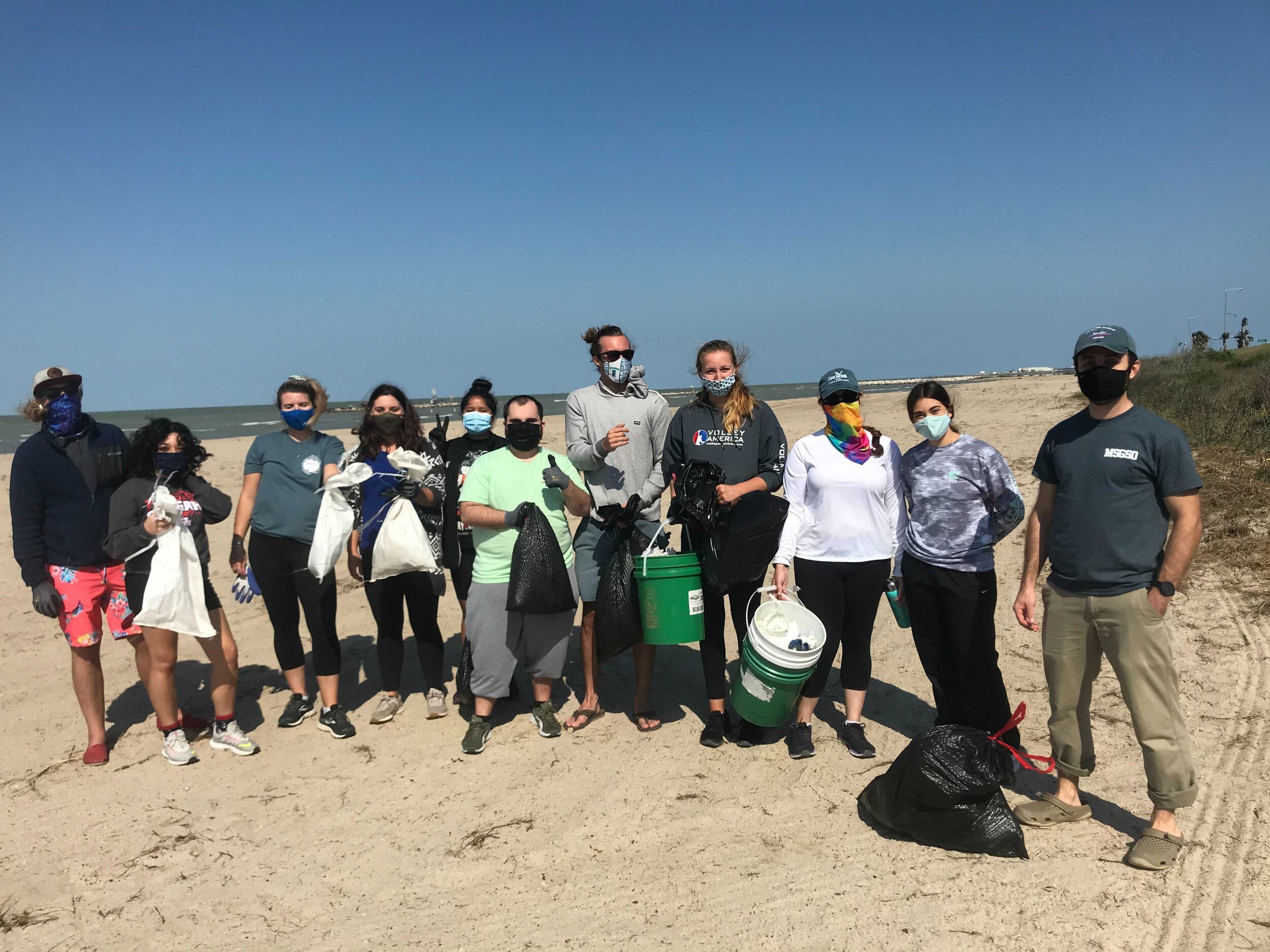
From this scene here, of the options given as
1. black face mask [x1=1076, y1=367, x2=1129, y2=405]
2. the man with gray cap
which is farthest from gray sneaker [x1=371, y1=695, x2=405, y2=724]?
black face mask [x1=1076, y1=367, x2=1129, y2=405]

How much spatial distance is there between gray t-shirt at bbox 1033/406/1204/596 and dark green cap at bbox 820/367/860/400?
3.56 feet

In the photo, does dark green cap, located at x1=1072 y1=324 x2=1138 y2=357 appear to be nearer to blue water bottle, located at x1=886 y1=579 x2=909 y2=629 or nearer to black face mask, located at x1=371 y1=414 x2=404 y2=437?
blue water bottle, located at x1=886 y1=579 x2=909 y2=629

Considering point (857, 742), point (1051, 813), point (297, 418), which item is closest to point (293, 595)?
point (297, 418)

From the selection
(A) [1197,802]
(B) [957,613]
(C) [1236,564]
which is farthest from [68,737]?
(C) [1236,564]

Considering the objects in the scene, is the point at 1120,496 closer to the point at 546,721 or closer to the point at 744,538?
the point at 744,538

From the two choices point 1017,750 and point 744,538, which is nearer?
point 1017,750

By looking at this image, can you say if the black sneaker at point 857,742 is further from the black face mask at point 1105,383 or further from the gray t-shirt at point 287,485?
the gray t-shirt at point 287,485

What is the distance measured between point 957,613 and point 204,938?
11.7ft

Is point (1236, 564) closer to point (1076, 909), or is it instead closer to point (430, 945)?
point (1076, 909)

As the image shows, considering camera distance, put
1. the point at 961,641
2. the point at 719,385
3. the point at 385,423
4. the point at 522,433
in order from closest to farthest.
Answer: the point at 961,641
the point at 719,385
the point at 522,433
the point at 385,423

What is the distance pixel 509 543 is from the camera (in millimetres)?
4477

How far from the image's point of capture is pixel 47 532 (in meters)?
4.34

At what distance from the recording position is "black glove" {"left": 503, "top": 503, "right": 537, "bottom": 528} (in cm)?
434

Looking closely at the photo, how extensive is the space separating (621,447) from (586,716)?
1688 mm
